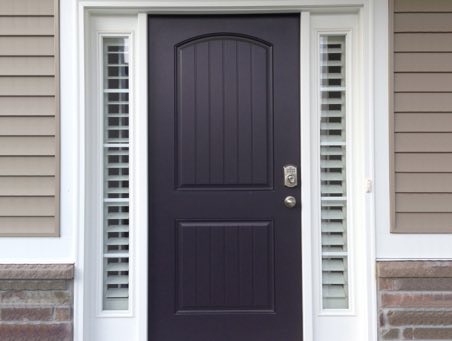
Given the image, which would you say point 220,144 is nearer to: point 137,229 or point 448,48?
point 137,229

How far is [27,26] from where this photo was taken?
2717mm

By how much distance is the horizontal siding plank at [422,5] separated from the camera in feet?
8.90

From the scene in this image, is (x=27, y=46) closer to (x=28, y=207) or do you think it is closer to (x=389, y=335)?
(x=28, y=207)

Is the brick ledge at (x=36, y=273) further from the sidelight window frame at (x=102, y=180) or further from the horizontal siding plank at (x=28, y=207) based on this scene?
the horizontal siding plank at (x=28, y=207)

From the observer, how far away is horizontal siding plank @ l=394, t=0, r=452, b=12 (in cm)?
271

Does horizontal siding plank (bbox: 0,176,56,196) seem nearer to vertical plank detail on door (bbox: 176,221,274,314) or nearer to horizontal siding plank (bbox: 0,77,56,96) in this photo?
horizontal siding plank (bbox: 0,77,56,96)

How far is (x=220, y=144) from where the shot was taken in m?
2.86

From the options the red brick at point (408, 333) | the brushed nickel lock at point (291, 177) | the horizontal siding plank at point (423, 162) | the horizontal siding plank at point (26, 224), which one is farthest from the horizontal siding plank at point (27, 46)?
the red brick at point (408, 333)

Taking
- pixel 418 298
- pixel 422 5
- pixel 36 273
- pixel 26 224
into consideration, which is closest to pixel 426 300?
pixel 418 298

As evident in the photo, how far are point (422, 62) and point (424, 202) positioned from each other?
2.64 ft

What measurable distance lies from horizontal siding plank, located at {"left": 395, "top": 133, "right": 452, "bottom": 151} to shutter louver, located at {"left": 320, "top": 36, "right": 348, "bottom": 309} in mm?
327

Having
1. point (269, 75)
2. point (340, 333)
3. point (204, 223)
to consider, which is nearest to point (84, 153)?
point (204, 223)

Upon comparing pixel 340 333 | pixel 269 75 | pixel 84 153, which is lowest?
pixel 340 333

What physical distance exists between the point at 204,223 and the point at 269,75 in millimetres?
980
